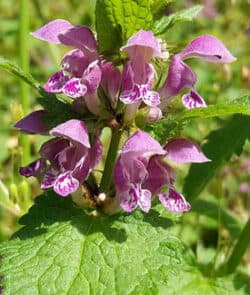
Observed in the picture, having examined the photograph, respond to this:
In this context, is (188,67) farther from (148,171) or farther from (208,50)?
(148,171)

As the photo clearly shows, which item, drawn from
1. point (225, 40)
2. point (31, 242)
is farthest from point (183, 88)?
point (225, 40)

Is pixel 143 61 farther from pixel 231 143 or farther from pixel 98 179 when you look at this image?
pixel 231 143

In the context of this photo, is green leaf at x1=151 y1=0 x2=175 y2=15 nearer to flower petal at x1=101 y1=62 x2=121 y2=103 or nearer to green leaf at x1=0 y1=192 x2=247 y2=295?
flower petal at x1=101 y1=62 x2=121 y2=103

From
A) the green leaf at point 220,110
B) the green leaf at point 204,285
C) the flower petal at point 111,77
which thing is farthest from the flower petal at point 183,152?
the green leaf at point 204,285

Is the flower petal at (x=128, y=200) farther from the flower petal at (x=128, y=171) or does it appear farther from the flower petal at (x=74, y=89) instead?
the flower petal at (x=74, y=89)

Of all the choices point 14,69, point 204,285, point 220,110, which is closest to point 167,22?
point 220,110
